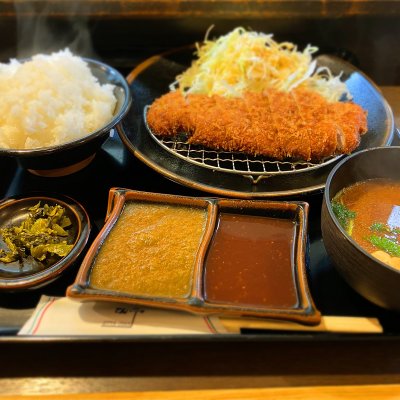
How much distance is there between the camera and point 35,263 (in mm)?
1753

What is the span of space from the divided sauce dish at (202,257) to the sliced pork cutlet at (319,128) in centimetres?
64

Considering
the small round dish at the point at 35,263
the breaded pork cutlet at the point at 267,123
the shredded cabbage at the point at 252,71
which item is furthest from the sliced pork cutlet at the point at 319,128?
the small round dish at the point at 35,263

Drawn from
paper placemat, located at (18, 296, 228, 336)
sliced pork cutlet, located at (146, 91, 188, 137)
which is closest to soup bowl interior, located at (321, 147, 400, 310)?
paper placemat, located at (18, 296, 228, 336)

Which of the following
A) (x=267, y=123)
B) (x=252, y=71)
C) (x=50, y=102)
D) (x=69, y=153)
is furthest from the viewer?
(x=252, y=71)

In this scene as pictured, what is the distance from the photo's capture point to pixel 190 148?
96.2 inches

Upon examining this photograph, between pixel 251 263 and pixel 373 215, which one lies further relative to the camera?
pixel 373 215

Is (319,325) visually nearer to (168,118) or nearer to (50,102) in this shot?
(168,118)

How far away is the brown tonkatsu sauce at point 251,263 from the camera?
1.52m

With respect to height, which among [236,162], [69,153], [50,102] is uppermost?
[50,102]

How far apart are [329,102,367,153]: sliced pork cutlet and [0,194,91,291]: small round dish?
1.64 m

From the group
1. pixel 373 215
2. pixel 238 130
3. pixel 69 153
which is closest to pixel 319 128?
pixel 238 130

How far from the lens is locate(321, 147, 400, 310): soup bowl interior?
139cm

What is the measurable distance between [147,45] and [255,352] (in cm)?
293

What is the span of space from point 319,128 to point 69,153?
4.99 feet
